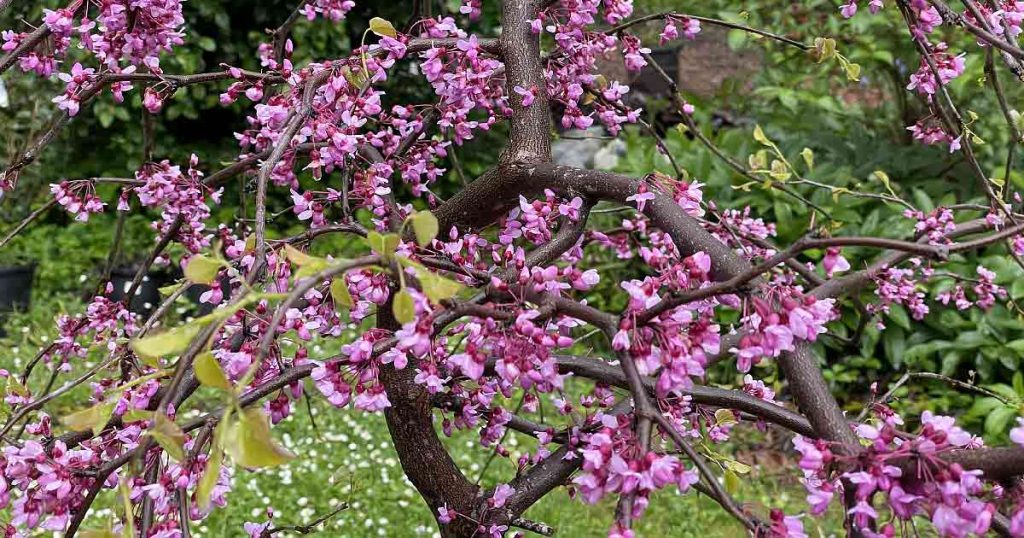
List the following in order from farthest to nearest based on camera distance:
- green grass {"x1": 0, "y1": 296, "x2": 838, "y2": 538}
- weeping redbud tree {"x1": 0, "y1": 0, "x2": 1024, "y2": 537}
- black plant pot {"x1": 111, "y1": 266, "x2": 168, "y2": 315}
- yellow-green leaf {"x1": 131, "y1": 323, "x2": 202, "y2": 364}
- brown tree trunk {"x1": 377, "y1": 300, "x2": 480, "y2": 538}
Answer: black plant pot {"x1": 111, "y1": 266, "x2": 168, "y2": 315}
green grass {"x1": 0, "y1": 296, "x2": 838, "y2": 538}
brown tree trunk {"x1": 377, "y1": 300, "x2": 480, "y2": 538}
weeping redbud tree {"x1": 0, "y1": 0, "x2": 1024, "y2": 537}
yellow-green leaf {"x1": 131, "y1": 323, "x2": 202, "y2": 364}

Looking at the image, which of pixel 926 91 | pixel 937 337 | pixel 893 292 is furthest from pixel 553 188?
pixel 937 337

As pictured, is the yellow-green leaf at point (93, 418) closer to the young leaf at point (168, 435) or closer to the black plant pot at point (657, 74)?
the young leaf at point (168, 435)

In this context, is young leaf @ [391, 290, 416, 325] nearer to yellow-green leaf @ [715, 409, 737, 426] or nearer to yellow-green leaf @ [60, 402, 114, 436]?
yellow-green leaf @ [60, 402, 114, 436]

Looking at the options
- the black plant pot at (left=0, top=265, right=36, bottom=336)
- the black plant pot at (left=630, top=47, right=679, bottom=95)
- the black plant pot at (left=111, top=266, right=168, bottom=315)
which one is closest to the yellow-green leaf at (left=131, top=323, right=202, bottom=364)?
the black plant pot at (left=111, top=266, right=168, bottom=315)

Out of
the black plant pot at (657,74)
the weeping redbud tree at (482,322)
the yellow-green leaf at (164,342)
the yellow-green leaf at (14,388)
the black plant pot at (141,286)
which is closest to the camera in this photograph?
the yellow-green leaf at (164,342)

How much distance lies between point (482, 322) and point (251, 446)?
12.6 inches

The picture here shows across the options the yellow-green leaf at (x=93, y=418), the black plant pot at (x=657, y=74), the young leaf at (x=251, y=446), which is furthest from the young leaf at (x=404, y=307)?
the black plant pot at (x=657, y=74)

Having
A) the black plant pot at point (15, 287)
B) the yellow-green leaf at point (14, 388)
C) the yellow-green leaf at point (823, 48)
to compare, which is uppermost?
the black plant pot at point (15, 287)

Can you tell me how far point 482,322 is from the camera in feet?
2.94

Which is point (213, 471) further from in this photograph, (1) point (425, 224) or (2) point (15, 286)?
(2) point (15, 286)

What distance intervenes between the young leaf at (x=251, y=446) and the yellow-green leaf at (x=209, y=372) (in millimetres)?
31

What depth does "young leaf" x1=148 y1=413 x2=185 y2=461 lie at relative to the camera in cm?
67

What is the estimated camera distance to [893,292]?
1.92m

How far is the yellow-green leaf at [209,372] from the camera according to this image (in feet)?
2.10
